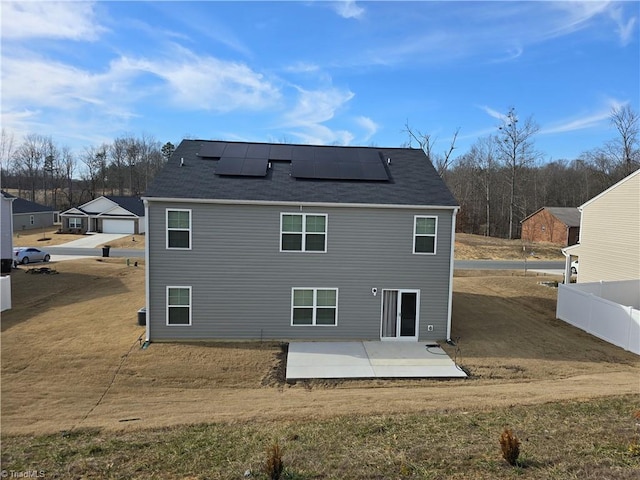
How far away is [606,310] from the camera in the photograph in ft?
48.7

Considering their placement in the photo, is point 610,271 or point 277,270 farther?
point 610,271

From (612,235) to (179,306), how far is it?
1950 cm

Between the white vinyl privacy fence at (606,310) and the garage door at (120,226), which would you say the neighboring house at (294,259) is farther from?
the garage door at (120,226)

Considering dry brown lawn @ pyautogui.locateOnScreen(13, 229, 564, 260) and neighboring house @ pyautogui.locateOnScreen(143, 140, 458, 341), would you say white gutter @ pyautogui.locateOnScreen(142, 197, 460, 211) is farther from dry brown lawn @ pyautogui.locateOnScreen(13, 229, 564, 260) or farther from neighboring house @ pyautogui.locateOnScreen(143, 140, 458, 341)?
dry brown lawn @ pyautogui.locateOnScreen(13, 229, 564, 260)

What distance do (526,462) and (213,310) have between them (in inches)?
401

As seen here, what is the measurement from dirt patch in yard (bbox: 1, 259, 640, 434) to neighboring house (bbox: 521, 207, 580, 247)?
3090 cm

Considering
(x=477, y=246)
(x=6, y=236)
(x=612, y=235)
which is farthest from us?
(x=477, y=246)

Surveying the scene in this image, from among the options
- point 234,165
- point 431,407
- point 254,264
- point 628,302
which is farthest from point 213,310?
point 628,302

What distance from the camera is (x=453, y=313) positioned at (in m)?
17.3

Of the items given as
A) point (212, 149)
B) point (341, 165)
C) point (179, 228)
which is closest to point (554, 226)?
point (341, 165)

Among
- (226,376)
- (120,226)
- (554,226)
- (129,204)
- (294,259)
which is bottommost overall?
(226,376)

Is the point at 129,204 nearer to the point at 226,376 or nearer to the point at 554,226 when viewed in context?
the point at 226,376

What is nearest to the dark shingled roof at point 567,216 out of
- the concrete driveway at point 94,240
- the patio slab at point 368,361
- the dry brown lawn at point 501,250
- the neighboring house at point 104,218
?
the dry brown lawn at point 501,250

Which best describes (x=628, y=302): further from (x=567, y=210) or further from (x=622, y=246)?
(x=567, y=210)
